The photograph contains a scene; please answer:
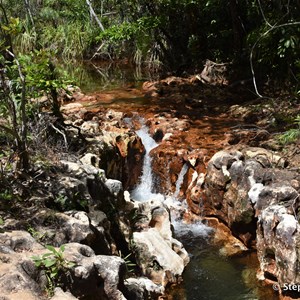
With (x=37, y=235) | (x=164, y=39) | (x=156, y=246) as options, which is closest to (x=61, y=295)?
(x=37, y=235)

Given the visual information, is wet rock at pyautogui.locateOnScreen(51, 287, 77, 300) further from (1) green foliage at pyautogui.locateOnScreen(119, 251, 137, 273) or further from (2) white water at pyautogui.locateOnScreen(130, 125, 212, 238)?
(2) white water at pyautogui.locateOnScreen(130, 125, 212, 238)

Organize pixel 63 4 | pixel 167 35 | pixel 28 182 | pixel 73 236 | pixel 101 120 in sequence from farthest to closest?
pixel 63 4
pixel 167 35
pixel 101 120
pixel 28 182
pixel 73 236

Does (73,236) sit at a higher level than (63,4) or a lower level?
lower

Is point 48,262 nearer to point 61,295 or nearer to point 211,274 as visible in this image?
point 61,295

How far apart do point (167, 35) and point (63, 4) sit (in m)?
8.42

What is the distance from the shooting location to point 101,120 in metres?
8.66

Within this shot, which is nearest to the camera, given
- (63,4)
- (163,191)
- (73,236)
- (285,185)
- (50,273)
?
(50,273)

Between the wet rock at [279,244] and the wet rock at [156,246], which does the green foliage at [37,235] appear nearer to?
the wet rock at [156,246]

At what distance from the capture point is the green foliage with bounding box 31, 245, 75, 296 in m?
2.78

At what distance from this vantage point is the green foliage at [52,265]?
9.13 feet

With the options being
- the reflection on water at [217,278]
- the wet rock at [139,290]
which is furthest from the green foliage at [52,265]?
the reflection on water at [217,278]

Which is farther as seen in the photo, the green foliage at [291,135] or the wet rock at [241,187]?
the green foliage at [291,135]

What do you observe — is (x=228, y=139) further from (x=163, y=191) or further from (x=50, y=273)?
(x=50, y=273)

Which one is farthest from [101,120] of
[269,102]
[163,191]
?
[269,102]
